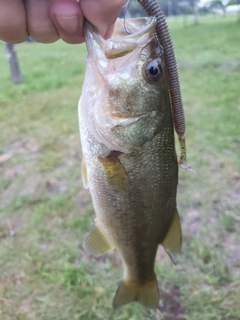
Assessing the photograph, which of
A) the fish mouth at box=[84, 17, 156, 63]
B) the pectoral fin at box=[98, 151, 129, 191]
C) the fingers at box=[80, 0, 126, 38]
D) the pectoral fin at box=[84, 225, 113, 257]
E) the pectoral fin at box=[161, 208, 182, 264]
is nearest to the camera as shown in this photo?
the fingers at box=[80, 0, 126, 38]

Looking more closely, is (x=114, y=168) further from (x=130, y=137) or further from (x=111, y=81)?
(x=111, y=81)

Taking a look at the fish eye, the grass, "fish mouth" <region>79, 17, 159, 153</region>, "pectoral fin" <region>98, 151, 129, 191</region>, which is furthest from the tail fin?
the fish eye

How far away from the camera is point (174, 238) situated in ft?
5.44

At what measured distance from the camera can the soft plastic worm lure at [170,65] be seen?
3.64 feet

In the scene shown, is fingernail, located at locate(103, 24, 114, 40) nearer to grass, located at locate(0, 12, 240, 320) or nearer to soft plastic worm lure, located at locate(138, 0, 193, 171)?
soft plastic worm lure, located at locate(138, 0, 193, 171)

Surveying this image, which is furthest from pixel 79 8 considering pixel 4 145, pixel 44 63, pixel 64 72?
pixel 44 63

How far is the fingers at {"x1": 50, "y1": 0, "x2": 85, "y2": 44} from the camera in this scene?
1067mm

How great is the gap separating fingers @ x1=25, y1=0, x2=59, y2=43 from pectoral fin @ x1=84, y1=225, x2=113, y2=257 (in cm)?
93

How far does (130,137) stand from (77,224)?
1874 millimetres

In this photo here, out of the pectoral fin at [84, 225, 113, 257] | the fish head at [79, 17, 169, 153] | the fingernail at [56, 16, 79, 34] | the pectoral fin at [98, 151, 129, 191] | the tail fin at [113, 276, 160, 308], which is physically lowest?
the tail fin at [113, 276, 160, 308]

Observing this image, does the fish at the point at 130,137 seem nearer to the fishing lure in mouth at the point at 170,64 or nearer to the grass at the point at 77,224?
the fishing lure in mouth at the point at 170,64

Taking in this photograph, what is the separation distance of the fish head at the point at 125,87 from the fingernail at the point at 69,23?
5cm

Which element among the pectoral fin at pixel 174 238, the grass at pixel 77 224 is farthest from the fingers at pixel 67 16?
the grass at pixel 77 224

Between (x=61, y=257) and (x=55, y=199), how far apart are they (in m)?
0.71
